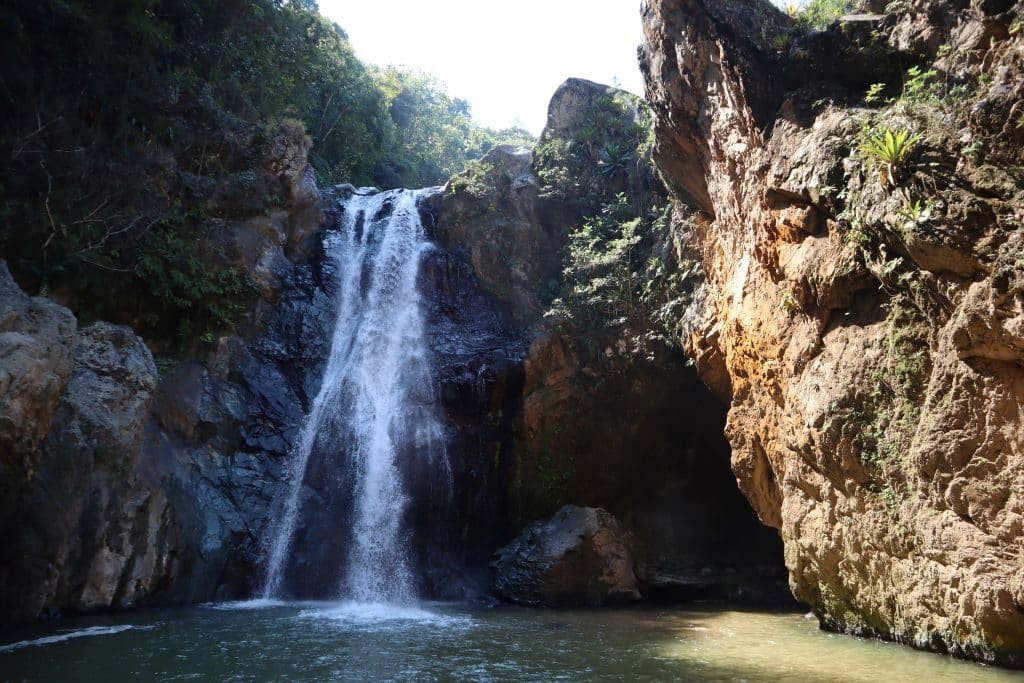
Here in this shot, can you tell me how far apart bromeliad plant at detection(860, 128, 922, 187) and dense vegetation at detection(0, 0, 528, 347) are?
13.6 m

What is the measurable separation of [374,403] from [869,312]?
11.3 m

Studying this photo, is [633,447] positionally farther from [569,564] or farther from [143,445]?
[143,445]

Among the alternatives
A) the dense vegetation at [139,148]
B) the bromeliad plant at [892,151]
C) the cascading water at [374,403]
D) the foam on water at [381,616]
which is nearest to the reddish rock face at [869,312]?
the bromeliad plant at [892,151]

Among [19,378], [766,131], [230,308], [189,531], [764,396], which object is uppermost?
[766,131]

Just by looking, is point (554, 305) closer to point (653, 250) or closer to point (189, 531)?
point (653, 250)

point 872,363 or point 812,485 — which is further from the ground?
point 872,363

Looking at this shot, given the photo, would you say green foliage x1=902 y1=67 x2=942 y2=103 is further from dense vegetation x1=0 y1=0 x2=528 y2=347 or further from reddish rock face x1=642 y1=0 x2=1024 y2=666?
dense vegetation x1=0 y1=0 x2=528 y2=347

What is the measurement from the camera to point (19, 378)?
937 centimetres

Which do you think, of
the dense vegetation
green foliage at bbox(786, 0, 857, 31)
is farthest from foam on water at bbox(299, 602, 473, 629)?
green foliage at bbox(786, 0, 857, 31)

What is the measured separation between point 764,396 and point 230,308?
477 inches

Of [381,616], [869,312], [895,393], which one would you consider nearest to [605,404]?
[381,616]

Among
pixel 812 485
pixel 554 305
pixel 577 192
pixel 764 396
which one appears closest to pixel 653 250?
pixel 554 305

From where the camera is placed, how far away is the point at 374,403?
17.5 m

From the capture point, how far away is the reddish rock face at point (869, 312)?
26.2ft
